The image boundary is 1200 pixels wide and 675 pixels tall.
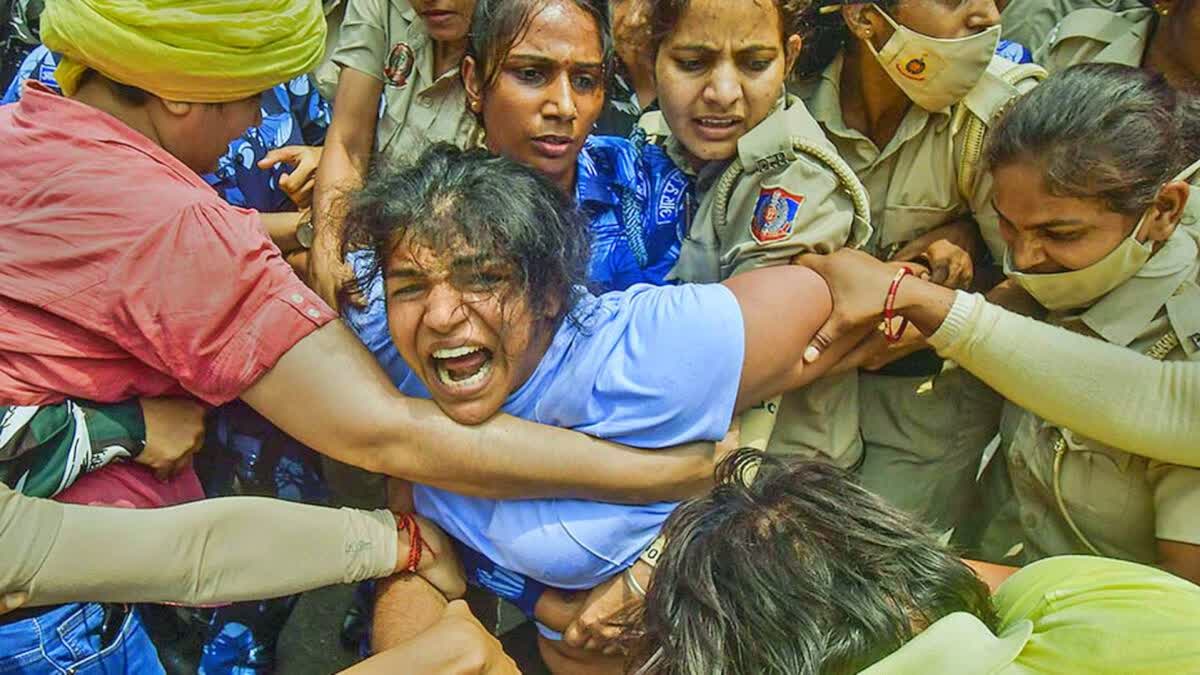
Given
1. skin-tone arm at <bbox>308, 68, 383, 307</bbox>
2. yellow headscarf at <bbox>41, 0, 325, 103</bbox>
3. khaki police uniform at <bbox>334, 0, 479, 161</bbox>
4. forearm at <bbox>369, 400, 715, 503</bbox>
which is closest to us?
yellow headscarf at <bbox>41, 0, 325, 103</bbox>

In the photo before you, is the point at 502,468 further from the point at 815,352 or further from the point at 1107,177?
the point at 1107,177

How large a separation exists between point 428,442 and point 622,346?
43 cm

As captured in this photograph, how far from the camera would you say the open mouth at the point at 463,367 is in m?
2.17

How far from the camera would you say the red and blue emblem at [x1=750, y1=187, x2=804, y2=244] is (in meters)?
2.47

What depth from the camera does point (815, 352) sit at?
2.43 m

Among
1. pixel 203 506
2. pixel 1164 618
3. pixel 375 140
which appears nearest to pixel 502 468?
pixel 203 506

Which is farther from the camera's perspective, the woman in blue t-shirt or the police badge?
the police badge

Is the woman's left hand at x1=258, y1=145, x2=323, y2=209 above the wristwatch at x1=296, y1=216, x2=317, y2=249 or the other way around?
above

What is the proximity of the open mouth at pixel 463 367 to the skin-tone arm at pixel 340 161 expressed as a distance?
1.51 ft

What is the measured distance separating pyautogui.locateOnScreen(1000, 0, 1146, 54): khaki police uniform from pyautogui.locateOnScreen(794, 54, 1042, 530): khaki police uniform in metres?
0.90

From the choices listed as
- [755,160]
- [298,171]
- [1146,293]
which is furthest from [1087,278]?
[298,171]

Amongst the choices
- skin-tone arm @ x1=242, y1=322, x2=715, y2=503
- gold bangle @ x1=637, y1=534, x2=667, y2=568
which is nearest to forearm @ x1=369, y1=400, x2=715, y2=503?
skin-tone arm @ x1=242, y1=322, x2=715, y2=503

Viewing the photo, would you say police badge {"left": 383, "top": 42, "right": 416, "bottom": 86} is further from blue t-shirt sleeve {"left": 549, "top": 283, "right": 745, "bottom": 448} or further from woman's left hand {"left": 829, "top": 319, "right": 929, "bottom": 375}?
woman's left hand {"left": 829, "top": 319, "right": 929, "bottom": 375}

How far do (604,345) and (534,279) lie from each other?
7.6 inches
